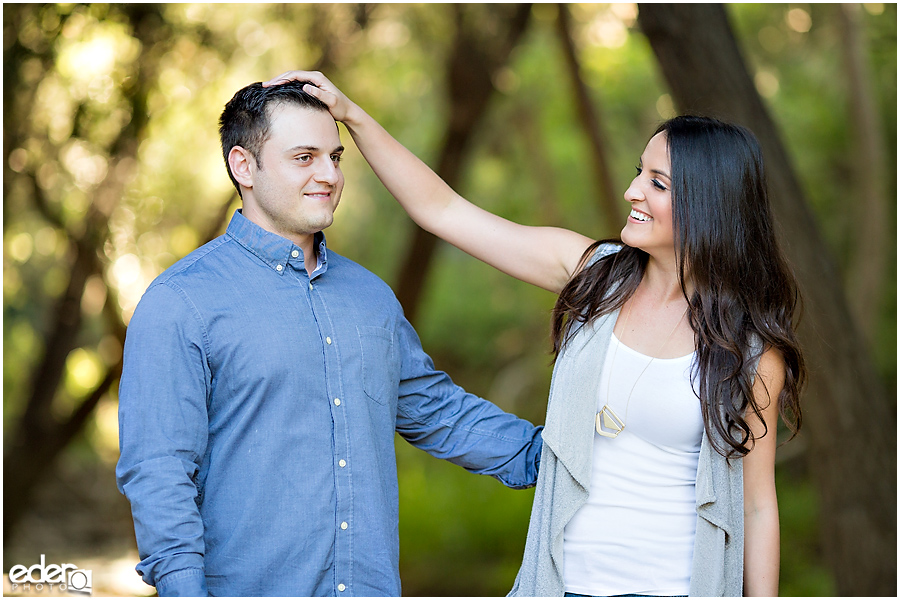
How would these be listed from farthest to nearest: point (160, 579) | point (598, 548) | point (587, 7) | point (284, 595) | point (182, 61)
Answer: point (587, 7) < point (182, 61) < point (598, 548) < point (284, 595) < point (160, 579)

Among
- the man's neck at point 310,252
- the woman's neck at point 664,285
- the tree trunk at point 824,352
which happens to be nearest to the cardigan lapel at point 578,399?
the woman's neck at point 664,285

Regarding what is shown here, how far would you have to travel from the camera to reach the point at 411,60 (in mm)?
9016

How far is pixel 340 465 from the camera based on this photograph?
183 cm

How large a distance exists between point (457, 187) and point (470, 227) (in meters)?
4.43

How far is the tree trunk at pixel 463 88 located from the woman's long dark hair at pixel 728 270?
4.06 meters

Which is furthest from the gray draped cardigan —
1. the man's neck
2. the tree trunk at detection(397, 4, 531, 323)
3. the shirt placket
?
the tree trunk at detection(397, 4, 531, 323)

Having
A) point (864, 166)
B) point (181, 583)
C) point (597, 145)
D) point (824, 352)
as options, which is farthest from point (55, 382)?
point (864, 166)

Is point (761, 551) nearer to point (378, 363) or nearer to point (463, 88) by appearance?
point (378, 363)

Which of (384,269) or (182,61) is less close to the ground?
(384,269)

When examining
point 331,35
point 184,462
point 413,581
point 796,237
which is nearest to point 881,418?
point 796,237

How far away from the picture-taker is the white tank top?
1.88 metres

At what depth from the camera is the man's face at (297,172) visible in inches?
75.1

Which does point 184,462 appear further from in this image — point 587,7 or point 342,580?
point 587,7

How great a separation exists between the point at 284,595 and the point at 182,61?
415cm
